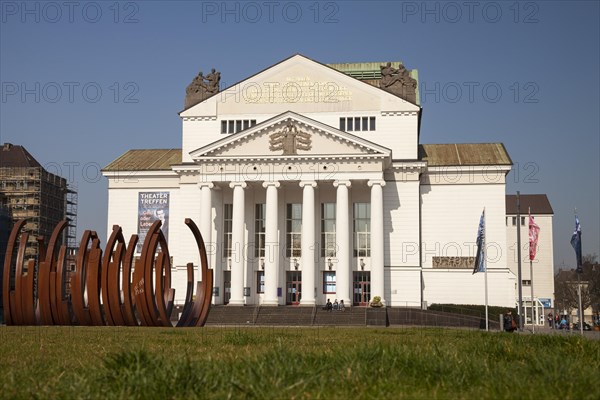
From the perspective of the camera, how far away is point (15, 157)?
106062 millimetres

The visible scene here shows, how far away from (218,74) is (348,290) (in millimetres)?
27552

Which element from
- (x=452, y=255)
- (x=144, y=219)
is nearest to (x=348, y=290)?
(x=452, y=255)

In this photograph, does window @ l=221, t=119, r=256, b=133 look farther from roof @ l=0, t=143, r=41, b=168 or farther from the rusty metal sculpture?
roof @ l=0, t=143, r=41, b=168

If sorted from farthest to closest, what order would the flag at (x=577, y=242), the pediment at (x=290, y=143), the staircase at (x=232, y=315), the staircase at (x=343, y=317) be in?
the pediment at (x=290, y=143), the staircase at (x=232, y=315), the staircase at (x=343, y=317), the flag at (x=577, y=242)

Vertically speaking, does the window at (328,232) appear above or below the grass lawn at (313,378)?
above

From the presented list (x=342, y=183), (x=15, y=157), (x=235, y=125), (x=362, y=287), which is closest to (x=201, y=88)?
(x=235, y=125)

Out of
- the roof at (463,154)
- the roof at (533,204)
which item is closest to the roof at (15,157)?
the roof at (463,154)

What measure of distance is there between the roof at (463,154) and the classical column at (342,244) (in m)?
12.0

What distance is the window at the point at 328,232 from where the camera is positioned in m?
71.0

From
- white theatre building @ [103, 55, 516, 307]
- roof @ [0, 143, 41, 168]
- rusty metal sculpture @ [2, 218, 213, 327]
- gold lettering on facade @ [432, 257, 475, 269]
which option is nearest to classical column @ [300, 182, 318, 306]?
white theatre building @ [103, 55, 516, 307]

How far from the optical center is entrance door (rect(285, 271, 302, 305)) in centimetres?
7200

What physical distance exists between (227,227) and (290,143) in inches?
445

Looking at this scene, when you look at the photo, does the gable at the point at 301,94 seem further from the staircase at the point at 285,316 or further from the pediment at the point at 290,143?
the staircase at the point at 285,316

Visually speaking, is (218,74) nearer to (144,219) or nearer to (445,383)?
(144,219)
